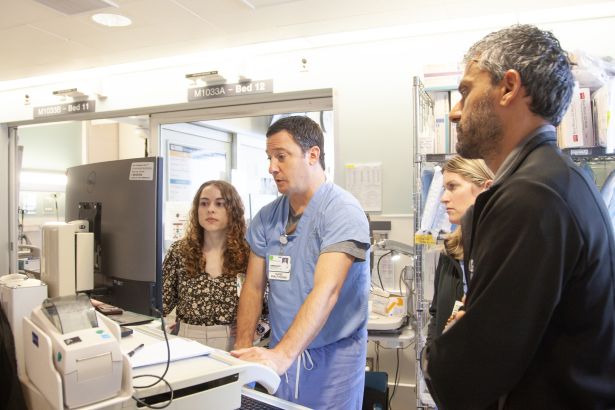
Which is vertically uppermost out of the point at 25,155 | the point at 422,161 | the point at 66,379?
the point at 25,155

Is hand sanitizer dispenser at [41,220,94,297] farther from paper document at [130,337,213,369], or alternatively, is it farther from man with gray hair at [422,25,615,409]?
man with gray hair at [422,25,615,409]

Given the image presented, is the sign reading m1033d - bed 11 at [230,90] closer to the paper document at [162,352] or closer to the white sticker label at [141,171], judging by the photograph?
the white sticker label at [141,171]

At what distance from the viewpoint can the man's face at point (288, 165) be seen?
1.67m

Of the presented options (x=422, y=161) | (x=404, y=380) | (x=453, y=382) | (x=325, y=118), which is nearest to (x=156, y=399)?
(x=453, y=382)

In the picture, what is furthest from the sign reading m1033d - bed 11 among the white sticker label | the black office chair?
the white sticker label

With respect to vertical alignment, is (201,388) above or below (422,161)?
below

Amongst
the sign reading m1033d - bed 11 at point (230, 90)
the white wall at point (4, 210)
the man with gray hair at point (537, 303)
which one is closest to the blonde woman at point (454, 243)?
the man with gray hair at point (537, 303)

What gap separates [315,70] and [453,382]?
2.73 m

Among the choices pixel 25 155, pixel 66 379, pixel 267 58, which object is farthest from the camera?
pixel 25 155

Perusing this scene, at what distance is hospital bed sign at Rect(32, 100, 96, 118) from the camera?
397 centimetres

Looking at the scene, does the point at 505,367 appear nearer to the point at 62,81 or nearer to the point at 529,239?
the point at 529,239

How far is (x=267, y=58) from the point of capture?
338 centimetres

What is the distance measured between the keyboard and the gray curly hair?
870mm

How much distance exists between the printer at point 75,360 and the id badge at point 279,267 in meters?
0.74
